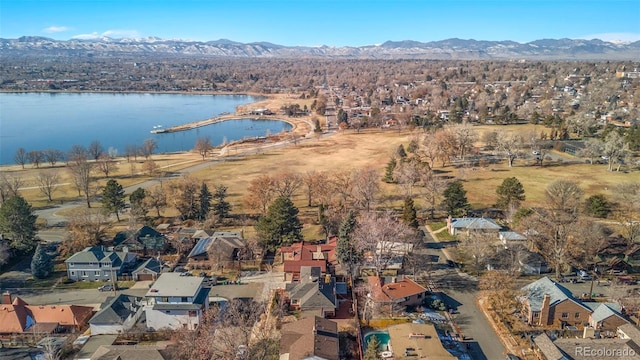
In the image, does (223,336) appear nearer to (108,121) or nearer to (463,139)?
(463,139)

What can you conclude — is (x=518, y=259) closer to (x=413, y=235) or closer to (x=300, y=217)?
(x=413, y=235)

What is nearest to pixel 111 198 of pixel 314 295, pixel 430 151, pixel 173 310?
pixel 173 310

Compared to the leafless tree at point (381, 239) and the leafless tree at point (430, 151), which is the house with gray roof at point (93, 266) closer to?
the leafless tree at point (381, 239)

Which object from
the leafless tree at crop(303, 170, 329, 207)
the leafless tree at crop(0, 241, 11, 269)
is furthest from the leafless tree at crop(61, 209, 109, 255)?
the leafless tree at crop(303, 170, 329, 207)

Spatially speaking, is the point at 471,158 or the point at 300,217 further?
the point at 471,158

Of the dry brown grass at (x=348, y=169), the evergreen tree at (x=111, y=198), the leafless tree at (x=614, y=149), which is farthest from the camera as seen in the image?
the leafless tree at (x=614, y=149)

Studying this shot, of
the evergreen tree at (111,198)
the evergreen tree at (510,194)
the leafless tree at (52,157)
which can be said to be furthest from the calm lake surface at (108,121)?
the evergreen tree at (510,194)

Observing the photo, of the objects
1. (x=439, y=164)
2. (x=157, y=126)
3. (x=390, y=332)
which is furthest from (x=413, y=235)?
(x=157, y=126)
